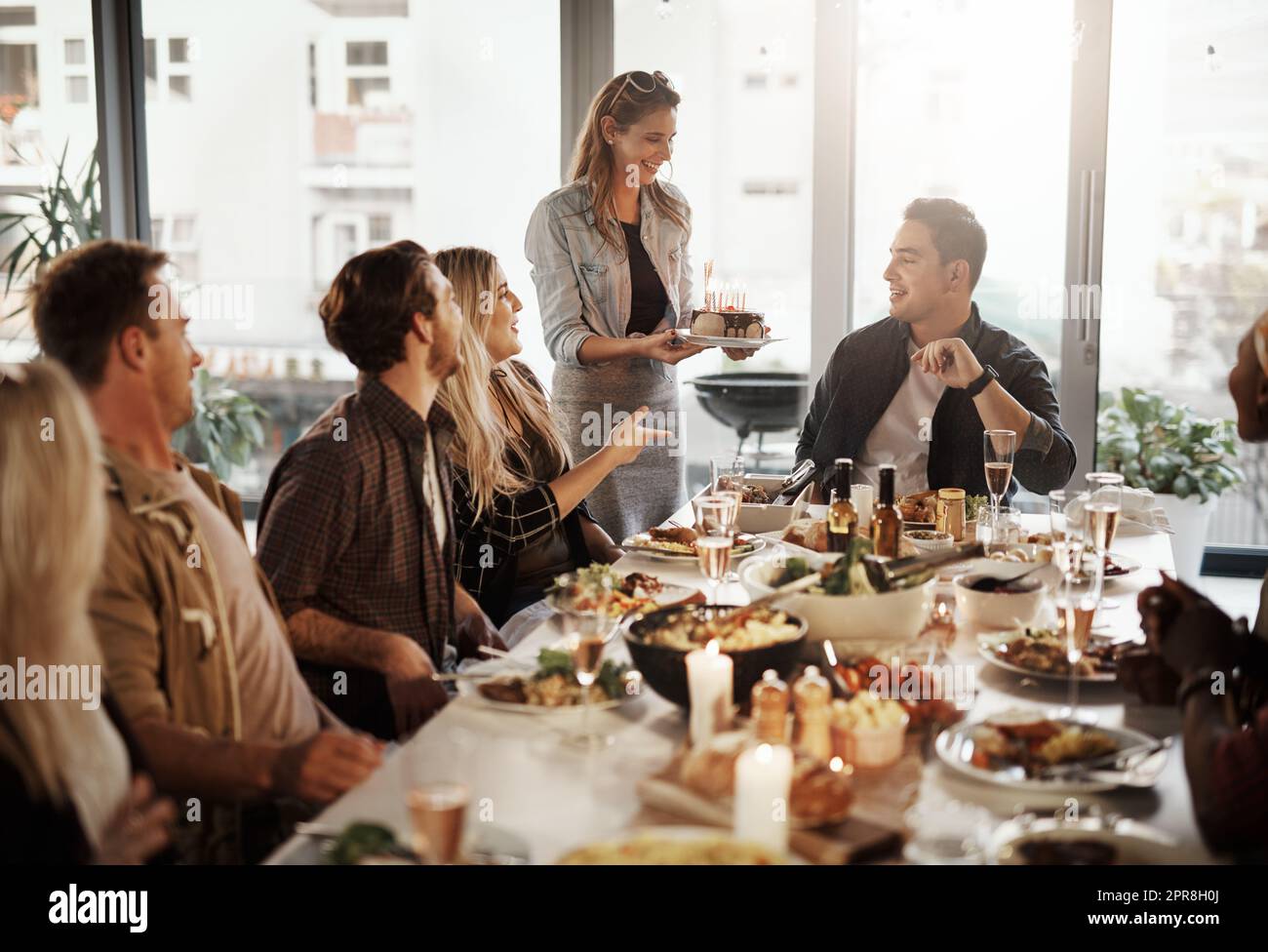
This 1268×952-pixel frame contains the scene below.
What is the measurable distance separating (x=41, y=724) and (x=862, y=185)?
14.4 ft

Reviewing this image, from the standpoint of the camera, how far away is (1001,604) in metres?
2.09

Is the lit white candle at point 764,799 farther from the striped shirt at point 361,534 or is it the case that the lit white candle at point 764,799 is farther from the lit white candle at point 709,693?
the striped shirt at point 361,534

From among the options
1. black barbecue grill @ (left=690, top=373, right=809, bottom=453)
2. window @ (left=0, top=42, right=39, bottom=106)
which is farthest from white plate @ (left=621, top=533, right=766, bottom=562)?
window @ (left=0, top=42, right=39, bottom=106)

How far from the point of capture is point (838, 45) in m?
4.98

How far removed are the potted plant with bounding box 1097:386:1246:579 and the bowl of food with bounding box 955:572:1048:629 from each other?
3.07m

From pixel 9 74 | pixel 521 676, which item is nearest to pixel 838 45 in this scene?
pixel 9 74

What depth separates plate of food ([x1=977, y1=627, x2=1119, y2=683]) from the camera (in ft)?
5.91

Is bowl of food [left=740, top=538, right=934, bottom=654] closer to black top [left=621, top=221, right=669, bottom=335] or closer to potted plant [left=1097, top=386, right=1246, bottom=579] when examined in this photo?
black top [left=621, top=221, right=669, bottom=335]

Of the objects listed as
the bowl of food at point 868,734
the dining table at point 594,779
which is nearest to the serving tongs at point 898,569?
the dining table at point 594,779

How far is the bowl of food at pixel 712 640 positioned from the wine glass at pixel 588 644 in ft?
0.28

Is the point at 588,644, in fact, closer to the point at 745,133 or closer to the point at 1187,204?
the point at 745,133

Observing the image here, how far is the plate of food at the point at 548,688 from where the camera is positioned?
5.51 ft

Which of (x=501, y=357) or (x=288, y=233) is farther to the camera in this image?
(x=288, y=233)
